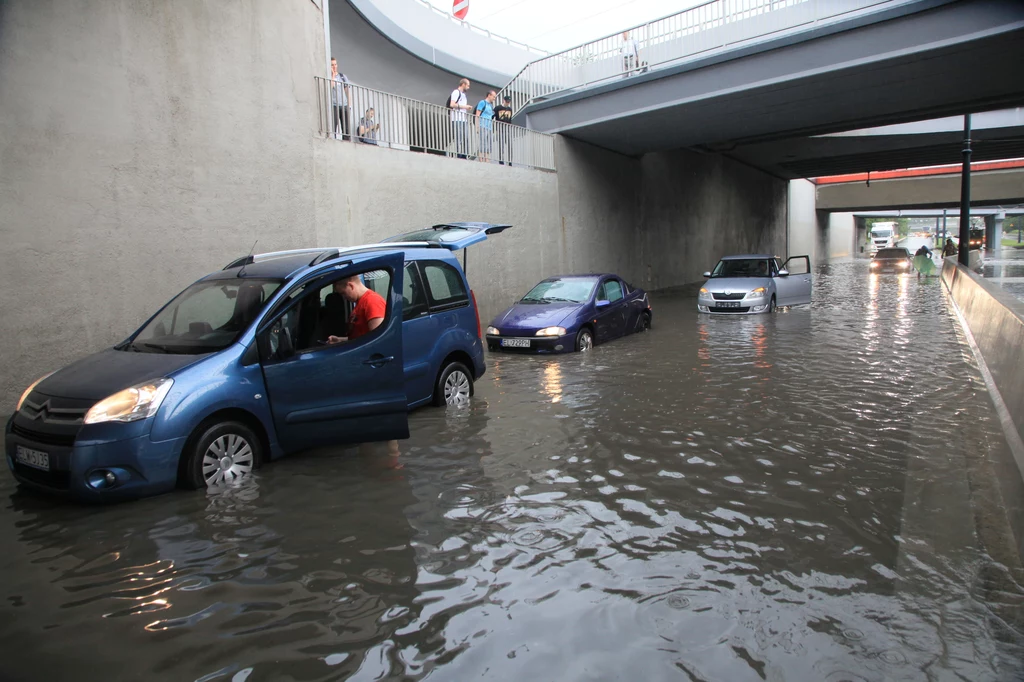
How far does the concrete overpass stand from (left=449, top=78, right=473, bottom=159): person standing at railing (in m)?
4.85

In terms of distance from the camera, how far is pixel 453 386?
7855 millimetres

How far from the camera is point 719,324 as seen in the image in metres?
15.2

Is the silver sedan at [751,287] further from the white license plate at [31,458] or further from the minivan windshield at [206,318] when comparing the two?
the white license plate at [31,458]

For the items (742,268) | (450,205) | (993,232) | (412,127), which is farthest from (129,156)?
(993,232)

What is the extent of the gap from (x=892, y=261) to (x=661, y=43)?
92.3 ft

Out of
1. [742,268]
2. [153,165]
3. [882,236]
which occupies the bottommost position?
[742,268]

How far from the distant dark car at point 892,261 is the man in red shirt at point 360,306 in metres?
36.3

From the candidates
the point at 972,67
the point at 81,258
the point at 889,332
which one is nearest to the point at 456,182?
the point at 81,258

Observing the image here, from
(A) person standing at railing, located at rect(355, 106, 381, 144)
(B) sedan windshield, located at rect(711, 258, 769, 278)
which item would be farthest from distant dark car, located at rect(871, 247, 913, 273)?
(A) person standing at railing, located at rect(355, 106, 381, 144)

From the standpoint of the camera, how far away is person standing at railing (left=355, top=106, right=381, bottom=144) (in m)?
12.9

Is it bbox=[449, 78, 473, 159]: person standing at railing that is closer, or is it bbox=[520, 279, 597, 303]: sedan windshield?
bbox=[520, 279, 597, 303]: sedan windshield

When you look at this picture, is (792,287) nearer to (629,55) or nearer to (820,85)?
(820,85)

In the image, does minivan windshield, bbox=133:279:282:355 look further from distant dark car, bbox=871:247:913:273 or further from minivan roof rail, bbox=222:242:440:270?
distant dark car, bbox=871:247:913:273

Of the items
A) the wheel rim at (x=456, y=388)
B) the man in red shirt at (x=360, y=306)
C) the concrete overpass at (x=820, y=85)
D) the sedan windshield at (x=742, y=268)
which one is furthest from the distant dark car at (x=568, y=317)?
the concrete overpass at (x=820, y=85)
